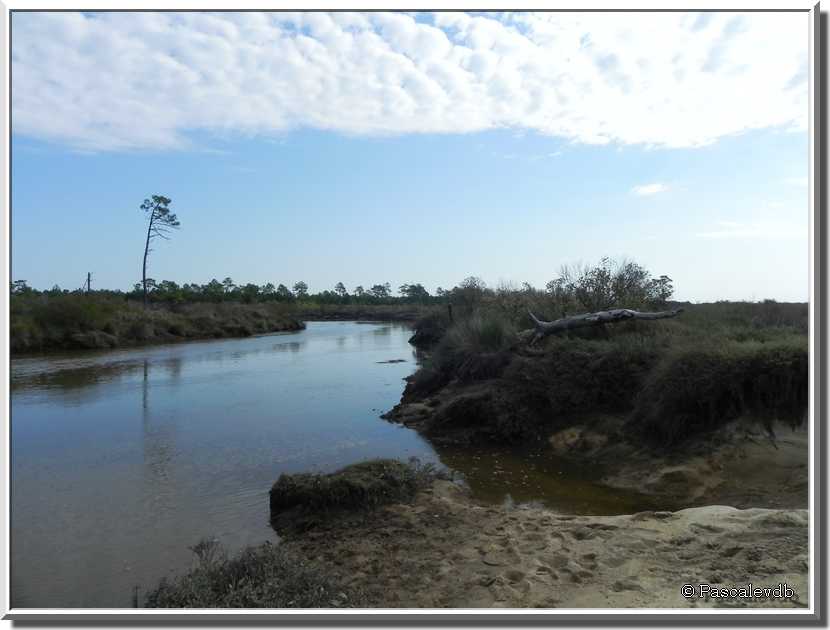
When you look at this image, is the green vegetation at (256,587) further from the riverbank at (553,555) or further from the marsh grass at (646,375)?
the marsh grass at (646,375)

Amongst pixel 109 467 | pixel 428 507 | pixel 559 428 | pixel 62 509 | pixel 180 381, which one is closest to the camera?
pixel 428 507

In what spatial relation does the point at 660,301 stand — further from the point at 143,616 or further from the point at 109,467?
the point at 143,616

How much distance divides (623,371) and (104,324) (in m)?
33.1

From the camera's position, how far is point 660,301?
52.1ft

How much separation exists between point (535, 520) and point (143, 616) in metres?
3.99

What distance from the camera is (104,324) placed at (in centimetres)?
3534

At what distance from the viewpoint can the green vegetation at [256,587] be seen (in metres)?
4.06

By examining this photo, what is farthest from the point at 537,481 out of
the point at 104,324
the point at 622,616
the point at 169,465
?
the point at 104,324

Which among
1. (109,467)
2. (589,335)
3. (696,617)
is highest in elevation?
Result: (589,335)

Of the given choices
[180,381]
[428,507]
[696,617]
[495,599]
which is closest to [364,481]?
[428,507]

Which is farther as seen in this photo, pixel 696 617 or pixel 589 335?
pixel 589 335

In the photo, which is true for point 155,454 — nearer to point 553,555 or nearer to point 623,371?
point 553,555

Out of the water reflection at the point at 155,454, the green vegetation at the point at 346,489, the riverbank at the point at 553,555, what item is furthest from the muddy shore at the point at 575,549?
the water reflection at the point at 155,454

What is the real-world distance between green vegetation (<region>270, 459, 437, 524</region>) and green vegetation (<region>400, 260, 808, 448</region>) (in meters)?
3.91
